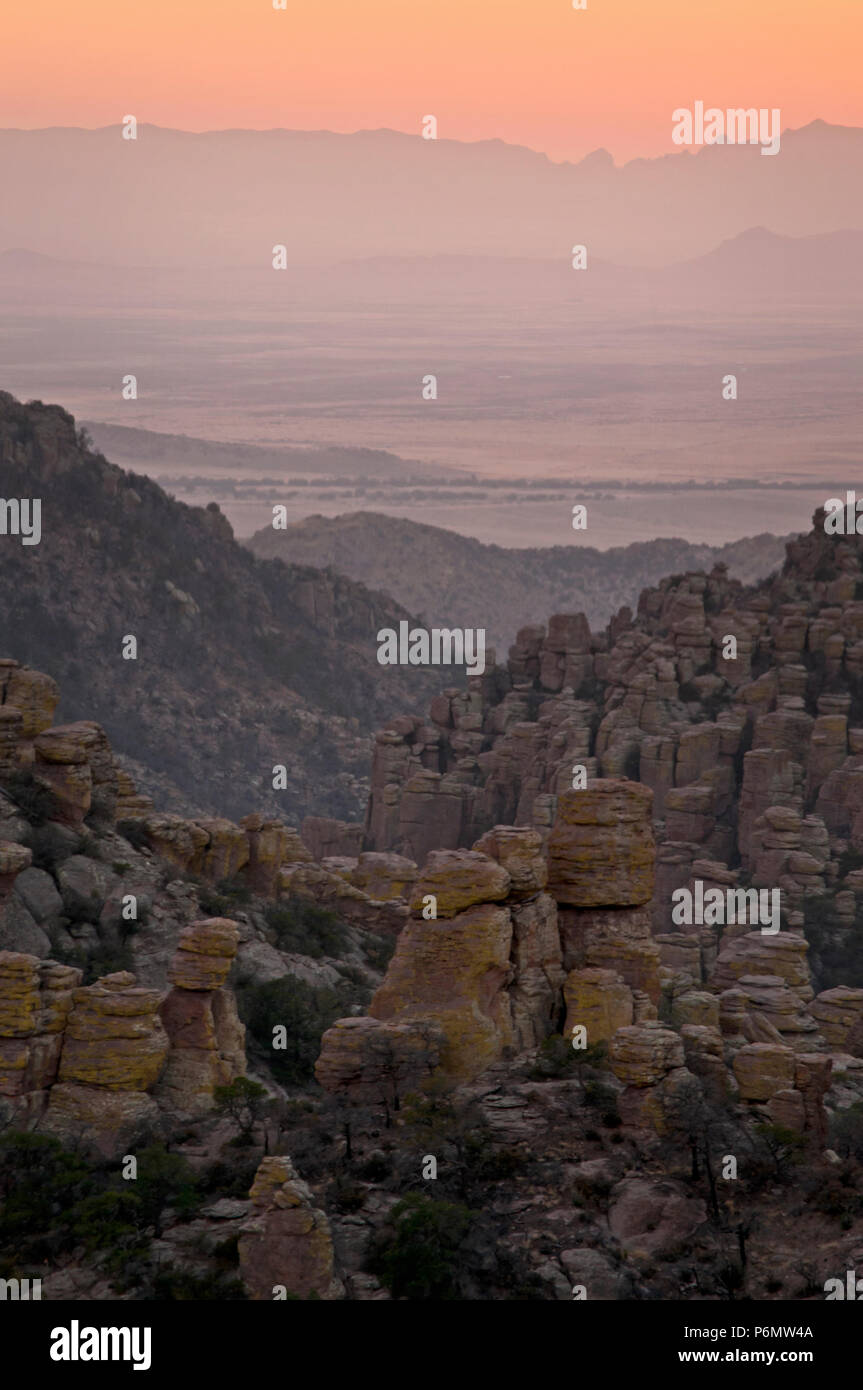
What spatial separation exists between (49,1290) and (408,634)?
140818mm

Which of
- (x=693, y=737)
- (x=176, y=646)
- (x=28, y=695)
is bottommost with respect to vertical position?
(x=28, y=695)

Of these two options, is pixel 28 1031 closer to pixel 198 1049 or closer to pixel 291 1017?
pixel 198 1049

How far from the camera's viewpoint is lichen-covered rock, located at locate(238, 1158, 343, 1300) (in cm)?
3981

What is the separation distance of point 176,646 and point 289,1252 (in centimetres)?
11381

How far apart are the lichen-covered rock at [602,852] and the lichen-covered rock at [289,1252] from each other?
15.2 metres

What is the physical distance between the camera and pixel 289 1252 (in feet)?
132

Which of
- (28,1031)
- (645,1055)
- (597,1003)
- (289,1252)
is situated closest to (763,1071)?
(645,1055)

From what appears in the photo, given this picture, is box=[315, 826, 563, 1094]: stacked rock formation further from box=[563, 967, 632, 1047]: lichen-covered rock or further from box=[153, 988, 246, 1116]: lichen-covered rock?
box=[153, 988, 246, 1116]: lichen-covered rock

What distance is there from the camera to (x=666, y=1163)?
45656 mm

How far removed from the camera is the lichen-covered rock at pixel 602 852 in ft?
176

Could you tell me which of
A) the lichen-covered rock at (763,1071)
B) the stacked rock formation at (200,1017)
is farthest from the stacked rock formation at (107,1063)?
the lichen-covered rock at (763,1071)

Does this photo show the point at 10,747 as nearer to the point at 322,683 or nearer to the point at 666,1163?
the point at 666,1163

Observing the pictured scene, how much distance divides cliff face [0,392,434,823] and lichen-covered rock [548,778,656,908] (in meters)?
72.4

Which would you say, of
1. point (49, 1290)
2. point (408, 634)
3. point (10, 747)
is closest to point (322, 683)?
point (408, 634)
